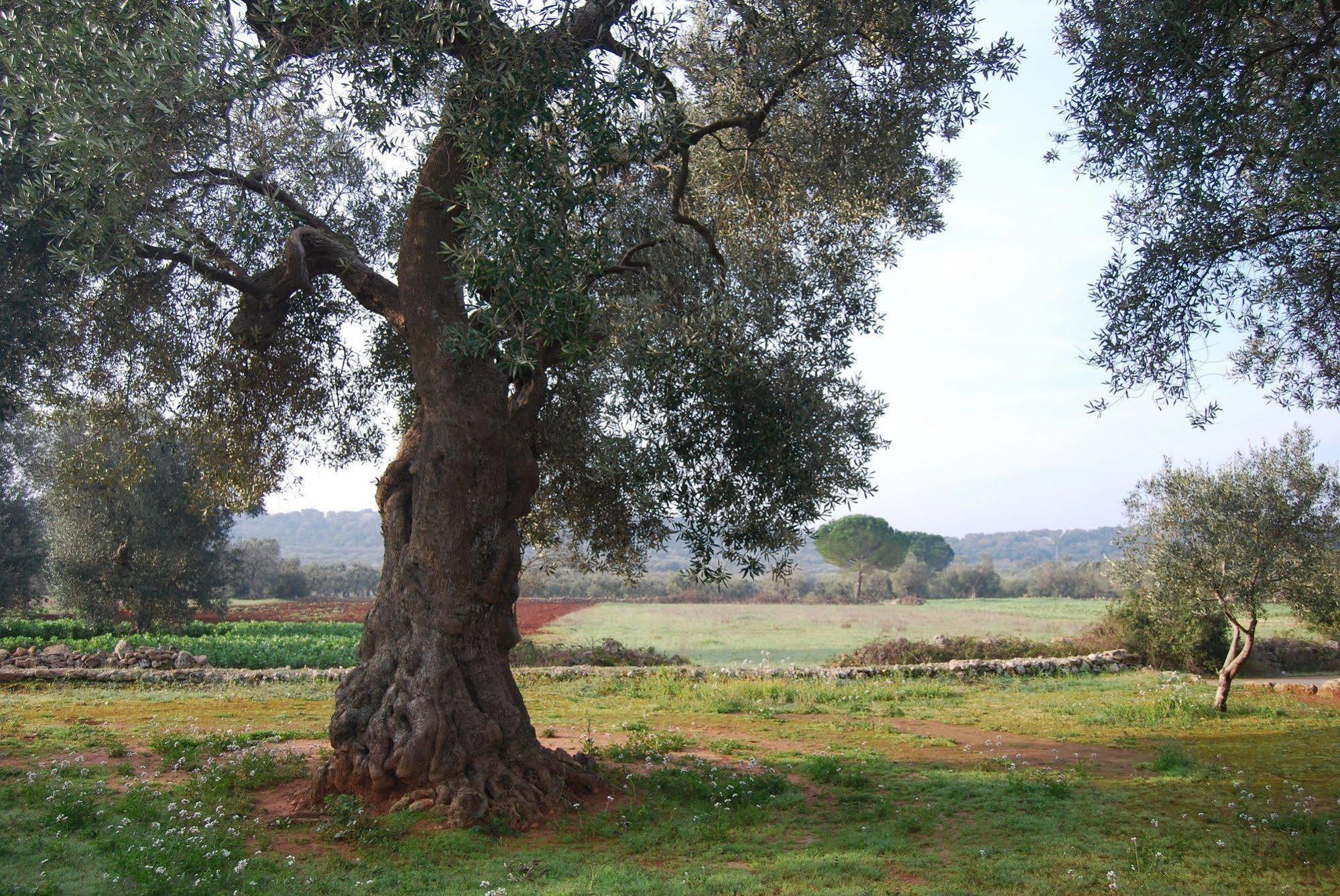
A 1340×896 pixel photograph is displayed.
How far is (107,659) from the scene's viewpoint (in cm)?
1995

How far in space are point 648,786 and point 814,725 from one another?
5161 millimetres

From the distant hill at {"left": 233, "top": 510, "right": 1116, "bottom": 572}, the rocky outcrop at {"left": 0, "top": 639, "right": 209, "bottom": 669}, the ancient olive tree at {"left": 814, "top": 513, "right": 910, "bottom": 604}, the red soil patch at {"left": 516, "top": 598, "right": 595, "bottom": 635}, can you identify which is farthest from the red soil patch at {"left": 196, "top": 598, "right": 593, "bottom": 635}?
the distant hill at {"left": 233, "top": 510, "right": 1116, "bottom": 572}

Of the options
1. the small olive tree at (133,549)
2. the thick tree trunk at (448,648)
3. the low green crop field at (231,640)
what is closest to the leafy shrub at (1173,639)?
the thick tree trunk at (448,648)

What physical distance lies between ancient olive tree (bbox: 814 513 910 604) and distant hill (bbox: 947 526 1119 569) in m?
44.3

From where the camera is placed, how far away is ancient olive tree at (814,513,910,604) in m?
71.5

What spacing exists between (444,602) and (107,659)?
15.8 metres

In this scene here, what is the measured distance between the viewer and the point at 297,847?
7.36 meters

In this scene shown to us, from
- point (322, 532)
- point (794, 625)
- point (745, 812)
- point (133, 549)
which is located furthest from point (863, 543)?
point (322, 532)

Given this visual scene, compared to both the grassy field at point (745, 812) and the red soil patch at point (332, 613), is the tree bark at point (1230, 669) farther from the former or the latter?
the red soil patch at point (332, 613)

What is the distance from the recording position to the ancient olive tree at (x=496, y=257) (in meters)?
7.66

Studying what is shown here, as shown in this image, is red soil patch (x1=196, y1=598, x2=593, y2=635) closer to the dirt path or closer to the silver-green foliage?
the dirt path

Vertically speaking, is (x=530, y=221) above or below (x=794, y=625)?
above

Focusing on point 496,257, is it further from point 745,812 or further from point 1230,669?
point 1230,669

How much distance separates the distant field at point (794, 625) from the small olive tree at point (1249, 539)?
322 inches
